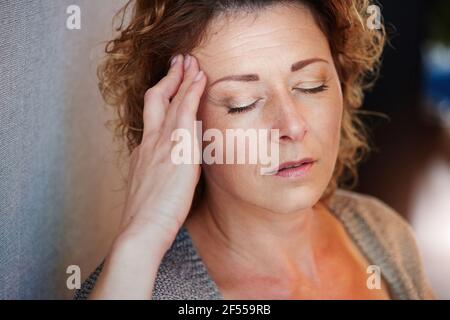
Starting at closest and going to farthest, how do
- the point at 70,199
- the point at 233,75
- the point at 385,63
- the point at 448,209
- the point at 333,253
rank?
the point at 233,75
the point at 70,199
the point at 333,253
the point at 385,63
the point at 448,209

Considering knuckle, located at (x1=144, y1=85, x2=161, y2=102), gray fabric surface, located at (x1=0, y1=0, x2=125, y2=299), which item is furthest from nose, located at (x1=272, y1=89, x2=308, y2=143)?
gray fabric surface, located at (x1=0, y1=0, x2=125, y2=299)

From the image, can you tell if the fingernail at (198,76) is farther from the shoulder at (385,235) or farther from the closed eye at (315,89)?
the shoulder at (385,235)

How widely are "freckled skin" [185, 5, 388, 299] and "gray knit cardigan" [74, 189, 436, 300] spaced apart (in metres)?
0.06

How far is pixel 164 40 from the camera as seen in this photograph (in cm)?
109

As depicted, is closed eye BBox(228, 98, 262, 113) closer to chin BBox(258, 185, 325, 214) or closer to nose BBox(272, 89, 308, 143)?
nose BBox(272, 89, 308, 143)

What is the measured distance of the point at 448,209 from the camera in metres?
3.40

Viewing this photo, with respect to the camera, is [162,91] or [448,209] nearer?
[162,91]

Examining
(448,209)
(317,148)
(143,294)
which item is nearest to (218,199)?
(317,148)

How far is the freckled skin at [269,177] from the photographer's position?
3.35 feet

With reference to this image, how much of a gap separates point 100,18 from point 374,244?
828 millimetres

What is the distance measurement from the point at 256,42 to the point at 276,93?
100 mm

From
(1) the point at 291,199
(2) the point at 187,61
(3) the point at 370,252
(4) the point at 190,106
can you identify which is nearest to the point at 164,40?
(2) the point at 187,61

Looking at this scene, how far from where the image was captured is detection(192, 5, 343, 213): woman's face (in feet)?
3.34
